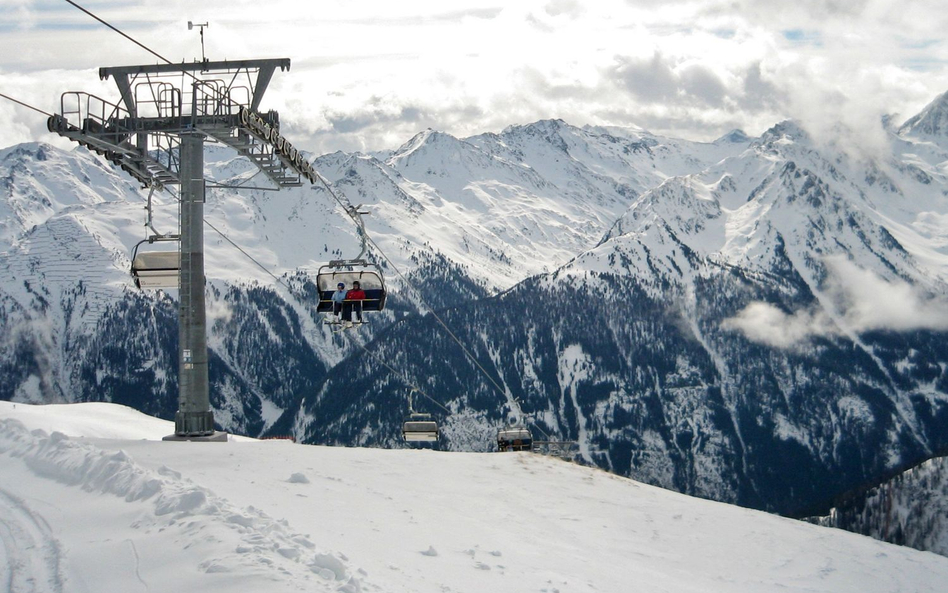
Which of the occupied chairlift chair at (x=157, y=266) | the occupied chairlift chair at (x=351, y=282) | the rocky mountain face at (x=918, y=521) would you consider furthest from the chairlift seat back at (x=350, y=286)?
the rocky mountain face at (x=918, y=521)

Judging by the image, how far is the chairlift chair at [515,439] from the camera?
151 ft

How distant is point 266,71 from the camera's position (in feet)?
93.5

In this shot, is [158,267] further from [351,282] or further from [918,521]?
[918,521]

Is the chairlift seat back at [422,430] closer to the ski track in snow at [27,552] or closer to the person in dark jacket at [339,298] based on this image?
the person in dark jacket at [339,298]

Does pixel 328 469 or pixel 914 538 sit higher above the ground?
pixel 328 469

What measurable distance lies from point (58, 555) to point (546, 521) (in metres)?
12.4

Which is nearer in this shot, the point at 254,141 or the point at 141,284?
the point at 254,141

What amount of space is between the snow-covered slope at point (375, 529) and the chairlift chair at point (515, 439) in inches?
532

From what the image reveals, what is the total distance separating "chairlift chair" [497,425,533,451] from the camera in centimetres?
4609

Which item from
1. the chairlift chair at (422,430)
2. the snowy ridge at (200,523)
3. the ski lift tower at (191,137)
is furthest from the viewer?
the chairlift chair at (422,430)

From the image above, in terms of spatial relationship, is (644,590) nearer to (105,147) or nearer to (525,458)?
(525,458)

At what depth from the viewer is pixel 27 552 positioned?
14656 millimetres

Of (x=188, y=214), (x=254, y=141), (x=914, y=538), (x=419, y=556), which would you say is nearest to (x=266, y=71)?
(x=254, y=141)

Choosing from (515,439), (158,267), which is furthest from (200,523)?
(515,439)
